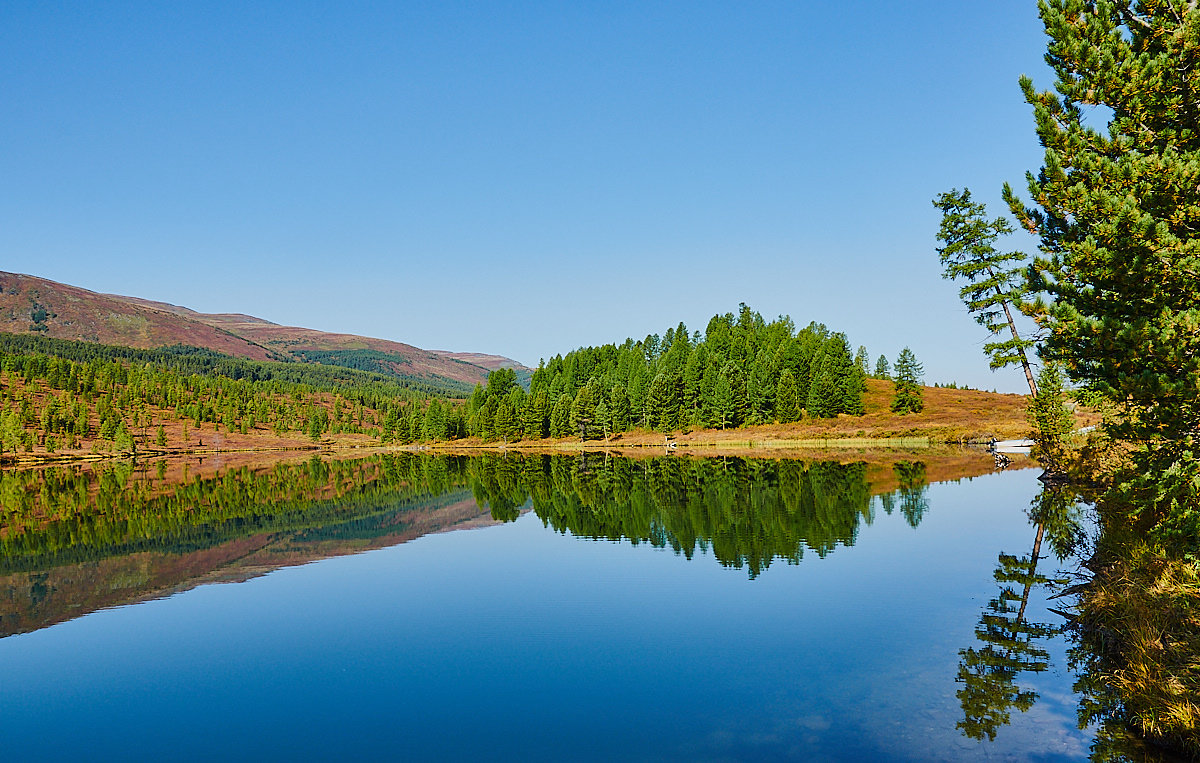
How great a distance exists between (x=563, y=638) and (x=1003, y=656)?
32.2ft

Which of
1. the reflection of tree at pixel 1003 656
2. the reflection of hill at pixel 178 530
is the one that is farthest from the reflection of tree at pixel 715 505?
the reflection of hill at pixel 178 530

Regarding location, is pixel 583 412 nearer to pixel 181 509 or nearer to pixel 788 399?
pixel 788 399

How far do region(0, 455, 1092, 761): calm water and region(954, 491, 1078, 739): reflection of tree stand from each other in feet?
0.24

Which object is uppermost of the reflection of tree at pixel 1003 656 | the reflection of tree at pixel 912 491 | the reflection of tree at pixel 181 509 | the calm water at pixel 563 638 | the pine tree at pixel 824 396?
the pine tree at pixel 824 396

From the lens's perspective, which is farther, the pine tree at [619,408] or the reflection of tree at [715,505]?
the pine tree at [619,408]

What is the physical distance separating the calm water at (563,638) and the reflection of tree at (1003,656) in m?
0.07

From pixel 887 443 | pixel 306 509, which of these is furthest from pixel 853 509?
pixel 887 443

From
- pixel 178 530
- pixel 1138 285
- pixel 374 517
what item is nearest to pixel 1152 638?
pixel 1138 285

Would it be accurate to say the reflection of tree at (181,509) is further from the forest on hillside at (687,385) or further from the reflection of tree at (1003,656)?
the forest on hillside at (687,385)

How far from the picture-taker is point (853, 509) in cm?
3553

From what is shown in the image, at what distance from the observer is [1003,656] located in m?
14.5

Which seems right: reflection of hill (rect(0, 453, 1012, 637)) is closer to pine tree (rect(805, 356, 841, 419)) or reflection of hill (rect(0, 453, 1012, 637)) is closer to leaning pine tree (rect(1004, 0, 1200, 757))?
leaning pine tree (rect(1004, 0, 1200, 757))

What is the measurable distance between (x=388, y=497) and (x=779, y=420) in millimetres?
73145

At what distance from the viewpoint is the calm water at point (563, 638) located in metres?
12.0
